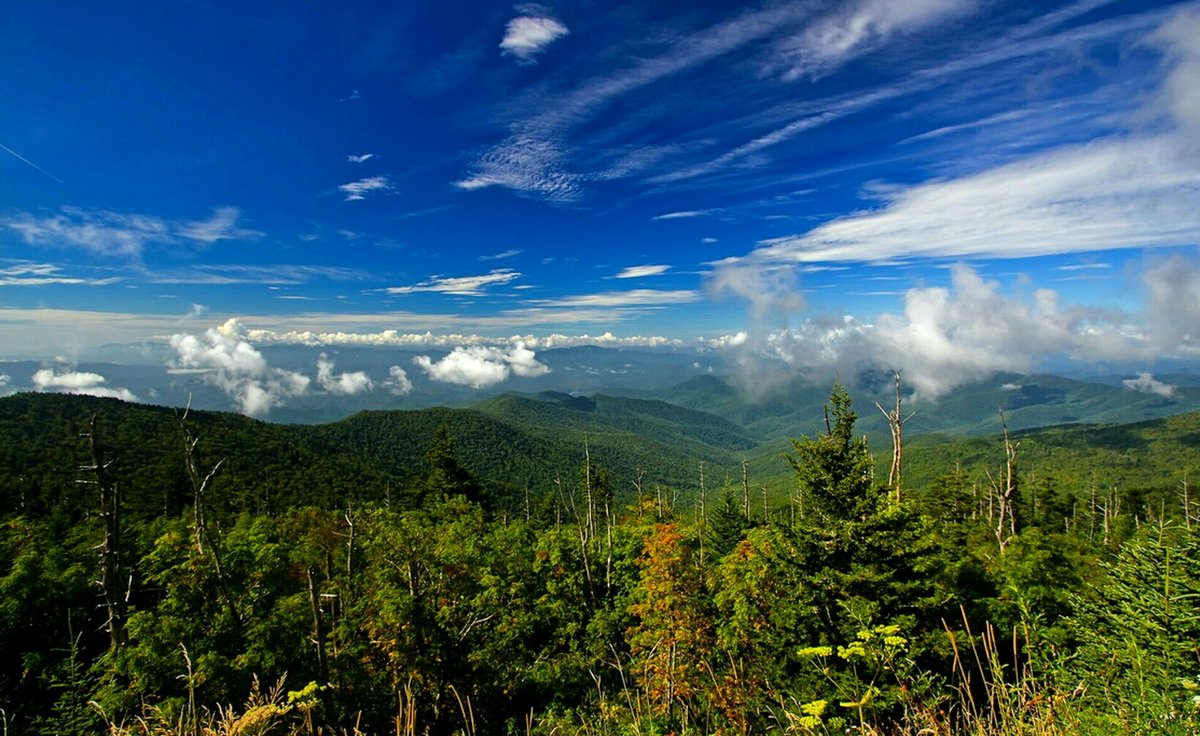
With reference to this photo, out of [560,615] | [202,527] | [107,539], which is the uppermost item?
[107,539]

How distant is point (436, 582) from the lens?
774 inches

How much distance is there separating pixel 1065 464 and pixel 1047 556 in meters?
217

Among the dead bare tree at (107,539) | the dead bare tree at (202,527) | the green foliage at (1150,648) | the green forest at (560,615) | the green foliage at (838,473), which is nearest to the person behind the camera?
the green foliage at (1150,648)

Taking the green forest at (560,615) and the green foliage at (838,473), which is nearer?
the green forest at (560,615)

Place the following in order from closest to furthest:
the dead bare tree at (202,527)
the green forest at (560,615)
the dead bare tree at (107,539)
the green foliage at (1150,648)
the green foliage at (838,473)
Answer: the green foliage at (1150,648) → the green forest at (560,615) → the dead bare tree at (107,539) → the dead bare tree at (202,527) → the green foliage at (838,473)

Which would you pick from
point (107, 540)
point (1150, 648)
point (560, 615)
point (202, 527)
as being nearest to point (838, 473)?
point (1150, 648)

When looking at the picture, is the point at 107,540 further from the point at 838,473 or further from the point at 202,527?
the point at 838,473

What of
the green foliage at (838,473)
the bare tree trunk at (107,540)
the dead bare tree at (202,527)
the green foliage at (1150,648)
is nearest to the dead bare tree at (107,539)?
the bare tree trunk at (107,540)

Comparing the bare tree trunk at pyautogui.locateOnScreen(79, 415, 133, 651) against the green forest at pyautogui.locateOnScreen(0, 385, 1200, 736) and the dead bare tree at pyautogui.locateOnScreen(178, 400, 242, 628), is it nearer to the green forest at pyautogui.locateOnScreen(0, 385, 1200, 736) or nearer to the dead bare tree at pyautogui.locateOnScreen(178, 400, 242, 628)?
the green forest at pyautogui.locateOnScreen(0, 385, 1200, 736)

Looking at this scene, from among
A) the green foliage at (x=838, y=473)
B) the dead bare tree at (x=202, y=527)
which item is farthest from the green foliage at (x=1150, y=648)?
the dead bare tree at (x=202, y=527)

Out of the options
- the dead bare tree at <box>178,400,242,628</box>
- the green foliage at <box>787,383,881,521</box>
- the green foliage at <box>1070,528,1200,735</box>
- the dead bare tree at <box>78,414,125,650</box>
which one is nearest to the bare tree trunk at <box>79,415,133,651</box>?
the dead bare tree at <box>78,414,125,650</box>

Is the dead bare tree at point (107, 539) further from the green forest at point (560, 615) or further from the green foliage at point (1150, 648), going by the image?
the green foliage at point (1150, 648)

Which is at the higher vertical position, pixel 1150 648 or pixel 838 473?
pixel 1150 648

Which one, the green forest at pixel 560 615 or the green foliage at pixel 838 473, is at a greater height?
the green foliage at pixel 838 473
